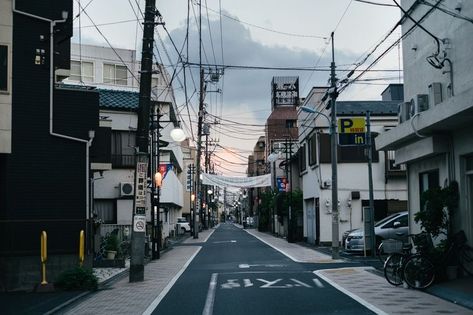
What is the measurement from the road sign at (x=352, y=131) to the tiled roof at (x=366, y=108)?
27.5ft

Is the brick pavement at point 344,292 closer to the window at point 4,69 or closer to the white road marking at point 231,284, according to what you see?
the white road marking at point 231,284

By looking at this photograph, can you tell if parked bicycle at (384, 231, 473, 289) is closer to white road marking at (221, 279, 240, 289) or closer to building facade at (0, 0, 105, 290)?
white road marking at (221, 279, 240, 289)

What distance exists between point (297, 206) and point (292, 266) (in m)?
24.4

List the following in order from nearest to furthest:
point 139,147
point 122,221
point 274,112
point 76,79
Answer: point 139,147, point 122,221, point 76,79, point 274,112

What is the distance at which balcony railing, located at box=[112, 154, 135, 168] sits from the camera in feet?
116

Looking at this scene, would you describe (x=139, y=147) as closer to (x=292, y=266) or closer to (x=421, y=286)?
(x=292, y=266)

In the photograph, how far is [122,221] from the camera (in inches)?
1395

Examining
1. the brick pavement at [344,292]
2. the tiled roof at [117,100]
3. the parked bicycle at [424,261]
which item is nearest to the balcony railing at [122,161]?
the tiled roof at [117,100]

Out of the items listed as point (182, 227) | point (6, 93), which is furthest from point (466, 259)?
point (182, 227)

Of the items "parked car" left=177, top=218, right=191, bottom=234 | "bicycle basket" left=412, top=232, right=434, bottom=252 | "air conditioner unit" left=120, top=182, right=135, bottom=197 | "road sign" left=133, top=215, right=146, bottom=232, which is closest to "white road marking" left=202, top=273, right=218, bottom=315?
"road sign" left=133, top=215, right=146, bottom=232

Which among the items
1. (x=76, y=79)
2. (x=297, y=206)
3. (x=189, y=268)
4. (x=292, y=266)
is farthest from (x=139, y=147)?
(x=76, y=79)

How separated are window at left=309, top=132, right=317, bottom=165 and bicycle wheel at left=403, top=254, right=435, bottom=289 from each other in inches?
921

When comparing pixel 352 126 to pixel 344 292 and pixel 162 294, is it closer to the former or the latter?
pixel 344 292

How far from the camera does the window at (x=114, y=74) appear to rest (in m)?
58.3
